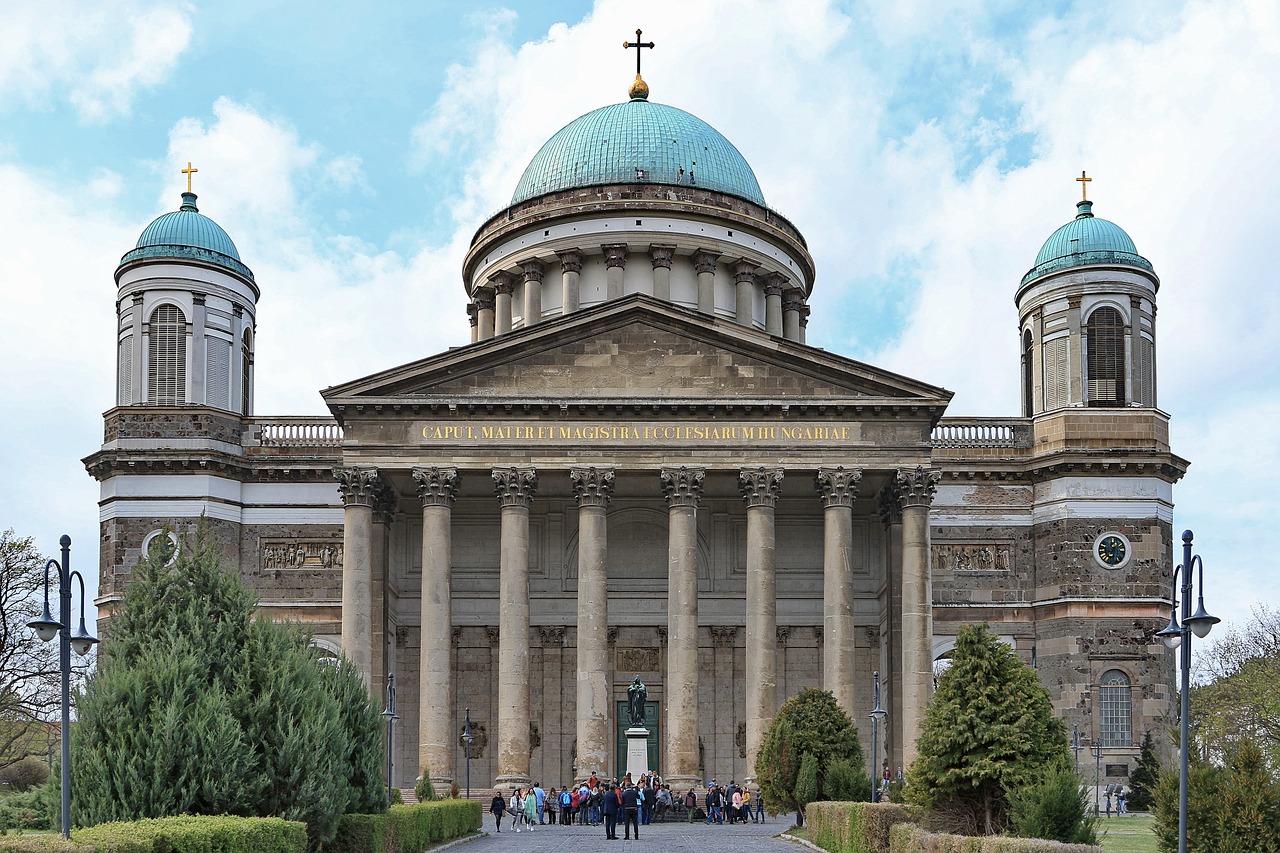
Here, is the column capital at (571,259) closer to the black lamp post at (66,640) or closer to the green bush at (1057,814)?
the black lamp post at (66,640)

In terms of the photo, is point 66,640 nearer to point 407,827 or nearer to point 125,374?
point 407,827

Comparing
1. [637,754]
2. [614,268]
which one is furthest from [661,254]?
[637,754]

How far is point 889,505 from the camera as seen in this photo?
5734cm

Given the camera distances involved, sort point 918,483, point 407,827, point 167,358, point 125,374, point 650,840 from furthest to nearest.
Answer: point 125,374 → point 167,358 → point 918,483 → point 650,840 → point 407,827

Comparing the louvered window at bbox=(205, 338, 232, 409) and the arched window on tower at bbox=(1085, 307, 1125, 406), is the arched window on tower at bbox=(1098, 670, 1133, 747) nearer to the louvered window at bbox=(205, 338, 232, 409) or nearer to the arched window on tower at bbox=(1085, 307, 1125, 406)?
the arched window on tower at bbox=(1085, 307, 1125, 406)

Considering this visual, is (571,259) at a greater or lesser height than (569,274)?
greater

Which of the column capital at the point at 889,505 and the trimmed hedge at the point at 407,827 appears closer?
the trimmed hedge at the point at 407,827

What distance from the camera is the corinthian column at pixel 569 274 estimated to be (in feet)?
228

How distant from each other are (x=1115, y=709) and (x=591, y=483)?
21695mm

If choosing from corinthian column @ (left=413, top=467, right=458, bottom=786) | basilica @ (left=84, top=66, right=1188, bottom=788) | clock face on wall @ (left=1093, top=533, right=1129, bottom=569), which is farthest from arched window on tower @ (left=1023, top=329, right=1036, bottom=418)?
corinthian column @ (left=413, top=467, right=458, bottom=786)

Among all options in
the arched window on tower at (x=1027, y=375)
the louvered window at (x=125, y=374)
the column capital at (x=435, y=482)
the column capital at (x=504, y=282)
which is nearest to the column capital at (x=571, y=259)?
the column capital at (x=504, y=282)

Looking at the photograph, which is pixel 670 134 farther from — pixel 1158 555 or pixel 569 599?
pixel 1158 555

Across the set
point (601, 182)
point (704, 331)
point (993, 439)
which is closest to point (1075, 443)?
point (993, 439)

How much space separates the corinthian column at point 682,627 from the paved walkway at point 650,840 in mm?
2961
